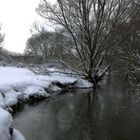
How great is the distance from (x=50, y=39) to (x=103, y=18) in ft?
18.6

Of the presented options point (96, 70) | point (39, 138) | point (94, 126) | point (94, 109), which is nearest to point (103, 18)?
point (96, 70)

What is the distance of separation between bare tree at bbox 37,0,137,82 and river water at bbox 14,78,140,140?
9982 mm

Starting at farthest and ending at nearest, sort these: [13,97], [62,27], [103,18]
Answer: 1. [62,27]
2. [103,18]
3. [13,97]

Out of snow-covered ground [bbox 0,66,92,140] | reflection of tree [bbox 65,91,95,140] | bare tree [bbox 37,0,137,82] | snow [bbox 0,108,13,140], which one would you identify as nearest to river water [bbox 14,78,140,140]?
reflection of tree [bbox 65,91,95,140]

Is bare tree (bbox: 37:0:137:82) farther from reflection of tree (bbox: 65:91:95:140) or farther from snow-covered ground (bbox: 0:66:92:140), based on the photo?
reflection of tree (bbox: 65:91:95:140)

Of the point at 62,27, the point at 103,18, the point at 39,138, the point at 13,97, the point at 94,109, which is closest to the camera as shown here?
the point at 39,138

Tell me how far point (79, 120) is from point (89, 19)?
16361mm

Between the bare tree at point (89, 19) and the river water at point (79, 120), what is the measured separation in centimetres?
998

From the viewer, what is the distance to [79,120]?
1142 centimetres

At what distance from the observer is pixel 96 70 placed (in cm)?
2623

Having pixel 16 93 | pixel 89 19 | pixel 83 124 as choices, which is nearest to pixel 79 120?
pixel 83 124

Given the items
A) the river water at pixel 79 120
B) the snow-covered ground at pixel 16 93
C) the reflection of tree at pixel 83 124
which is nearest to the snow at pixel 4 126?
the snow-covered ground at pixel 16 93

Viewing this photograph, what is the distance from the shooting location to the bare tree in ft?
81.0

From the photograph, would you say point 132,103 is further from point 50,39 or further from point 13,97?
point 50,39
